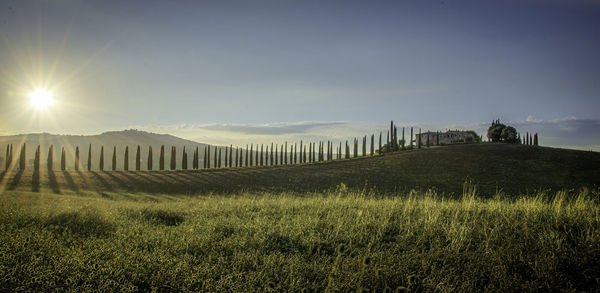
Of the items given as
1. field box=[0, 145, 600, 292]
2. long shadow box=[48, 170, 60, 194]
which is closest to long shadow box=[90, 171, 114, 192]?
long shadow box=[48, 170, 60, 194]

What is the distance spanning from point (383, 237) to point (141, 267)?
4492mm

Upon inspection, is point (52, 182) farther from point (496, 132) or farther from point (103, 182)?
point (496, 132)

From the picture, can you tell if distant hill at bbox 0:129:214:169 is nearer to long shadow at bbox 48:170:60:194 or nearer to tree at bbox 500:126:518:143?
long shadow at bbox 48:170:60:194

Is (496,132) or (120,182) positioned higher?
(496,132)

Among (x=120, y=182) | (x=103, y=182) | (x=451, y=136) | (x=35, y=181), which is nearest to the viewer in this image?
(x=35, y=181)

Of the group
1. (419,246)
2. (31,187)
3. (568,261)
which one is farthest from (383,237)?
(31,187)

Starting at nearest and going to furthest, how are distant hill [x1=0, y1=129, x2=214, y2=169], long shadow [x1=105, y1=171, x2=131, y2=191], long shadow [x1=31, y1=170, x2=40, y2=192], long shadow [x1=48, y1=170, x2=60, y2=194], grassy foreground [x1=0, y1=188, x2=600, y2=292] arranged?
grassy foreground [x1=0, y1=188, x2=600, y2=292] → long shadow [x1=31, y1=170, x2=40, y2=192] → long shadow [x1=48, y1=170, x2=60, y2=194] → long shadow [x1=105, y1=171, x2=131, y2=191] → distant hill [x1=0, y1=129, x2=214, y2=169]

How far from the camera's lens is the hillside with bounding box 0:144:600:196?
30.4m

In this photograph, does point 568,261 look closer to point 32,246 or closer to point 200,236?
point 200,236

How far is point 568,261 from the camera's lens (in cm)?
492

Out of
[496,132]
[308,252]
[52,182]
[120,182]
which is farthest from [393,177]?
[496,132]

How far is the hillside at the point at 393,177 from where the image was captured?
30375mm

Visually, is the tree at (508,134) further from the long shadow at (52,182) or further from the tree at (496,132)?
the long shadow at (52,182)

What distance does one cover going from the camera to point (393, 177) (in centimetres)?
3378
